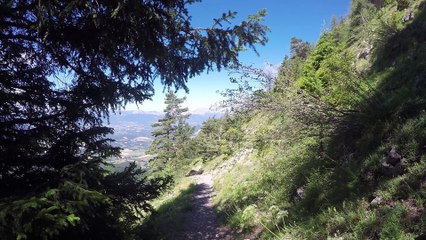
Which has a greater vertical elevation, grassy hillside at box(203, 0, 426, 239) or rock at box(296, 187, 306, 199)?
grassy hillside at box(203, 0, 426, 239)

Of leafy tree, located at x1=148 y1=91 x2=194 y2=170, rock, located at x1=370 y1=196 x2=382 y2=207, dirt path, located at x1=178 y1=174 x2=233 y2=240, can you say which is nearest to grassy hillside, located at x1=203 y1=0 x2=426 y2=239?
rock, located at x1=370 y1=196 x2=382 y2=207

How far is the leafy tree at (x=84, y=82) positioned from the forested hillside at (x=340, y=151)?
1888mm

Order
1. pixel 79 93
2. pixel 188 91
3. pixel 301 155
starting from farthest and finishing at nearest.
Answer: pixel 301 155 < pixel 188 91 < pixel 79 93

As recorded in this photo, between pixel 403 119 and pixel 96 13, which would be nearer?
pixel 96 13

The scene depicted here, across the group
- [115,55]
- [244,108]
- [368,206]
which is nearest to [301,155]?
[244,108]

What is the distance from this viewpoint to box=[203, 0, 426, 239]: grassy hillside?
451 centimetres

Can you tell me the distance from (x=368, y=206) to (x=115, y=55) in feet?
17.2

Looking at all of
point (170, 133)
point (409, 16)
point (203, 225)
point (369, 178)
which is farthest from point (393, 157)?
point (170, 133)

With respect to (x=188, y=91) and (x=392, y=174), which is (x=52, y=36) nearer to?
(x=188, y=91)

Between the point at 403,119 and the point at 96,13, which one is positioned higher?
the point at 96,13

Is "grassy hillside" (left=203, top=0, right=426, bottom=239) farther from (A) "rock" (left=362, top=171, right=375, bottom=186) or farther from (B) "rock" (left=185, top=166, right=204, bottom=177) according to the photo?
(B) "rock" (left=185, top=166, right=204, bottom=177)

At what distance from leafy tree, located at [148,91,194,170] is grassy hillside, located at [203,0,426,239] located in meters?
37.4

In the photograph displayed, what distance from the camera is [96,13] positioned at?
4.64 metres

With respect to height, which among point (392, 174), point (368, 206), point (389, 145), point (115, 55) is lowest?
point (368, 206)
